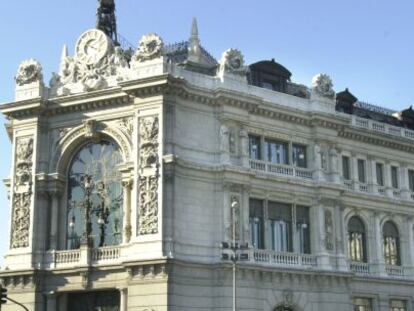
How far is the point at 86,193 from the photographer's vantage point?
5034 cm

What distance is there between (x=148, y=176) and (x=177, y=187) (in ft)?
5.87

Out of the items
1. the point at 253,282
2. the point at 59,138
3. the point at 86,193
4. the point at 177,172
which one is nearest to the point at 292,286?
the point at 253,282

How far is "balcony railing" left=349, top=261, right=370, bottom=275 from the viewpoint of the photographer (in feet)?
180

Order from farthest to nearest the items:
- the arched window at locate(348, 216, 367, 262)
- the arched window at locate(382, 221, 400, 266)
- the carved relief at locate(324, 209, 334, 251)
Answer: the arched window at locate(382, 221, 400, 266)
the arched window at locate(348, 216, 367, 262)
the carved relief at locate(324, 209, 334, 251)

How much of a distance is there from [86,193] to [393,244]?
23.0 m

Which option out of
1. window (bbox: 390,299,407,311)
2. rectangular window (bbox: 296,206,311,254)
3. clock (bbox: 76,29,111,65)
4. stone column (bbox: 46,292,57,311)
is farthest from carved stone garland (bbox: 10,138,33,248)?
window (bbox: 390,299,407,311)

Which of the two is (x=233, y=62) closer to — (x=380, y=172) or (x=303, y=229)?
(x=303, y=229)

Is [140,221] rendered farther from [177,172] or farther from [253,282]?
[253,282]

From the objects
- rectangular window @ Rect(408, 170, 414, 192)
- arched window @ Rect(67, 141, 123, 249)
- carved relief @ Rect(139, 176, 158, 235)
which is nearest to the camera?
carved relief @ Rect(139, 176, 158, 235)

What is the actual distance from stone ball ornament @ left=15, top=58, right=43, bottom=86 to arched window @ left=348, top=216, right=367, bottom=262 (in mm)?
23255

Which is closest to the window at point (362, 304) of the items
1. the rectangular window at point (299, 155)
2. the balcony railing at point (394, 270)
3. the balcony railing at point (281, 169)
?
the balcony railing at point (394, 270)

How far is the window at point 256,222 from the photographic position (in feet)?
164

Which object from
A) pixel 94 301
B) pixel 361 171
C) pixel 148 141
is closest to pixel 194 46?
pixel 148 141

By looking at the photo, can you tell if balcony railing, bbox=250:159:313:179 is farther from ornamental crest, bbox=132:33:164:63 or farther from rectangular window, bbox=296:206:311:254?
ornamental crest, bbox=132:33:164:63
